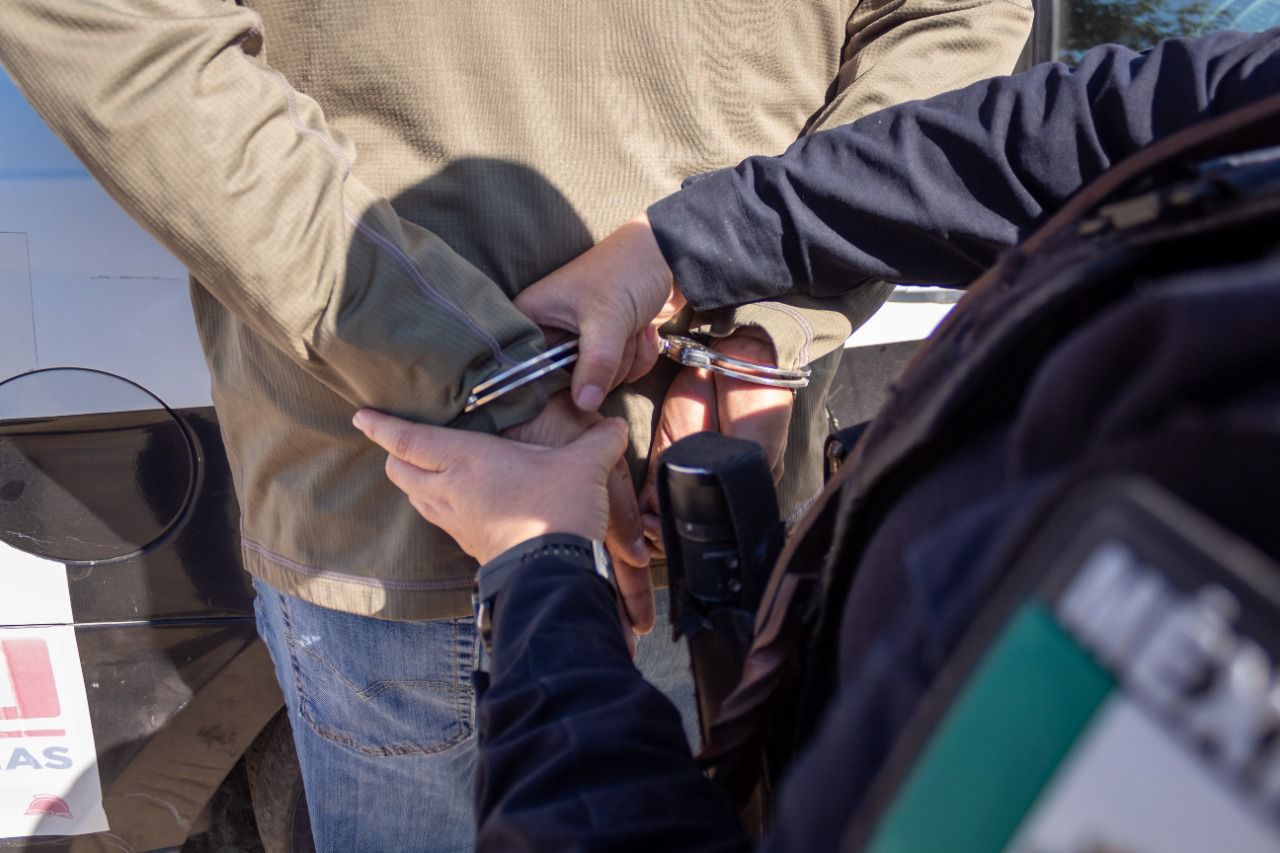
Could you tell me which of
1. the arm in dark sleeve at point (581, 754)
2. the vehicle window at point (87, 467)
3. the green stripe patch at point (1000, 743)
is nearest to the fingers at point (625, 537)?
the arm in dark sleeve at point (581, 754)

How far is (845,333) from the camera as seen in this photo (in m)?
1.27

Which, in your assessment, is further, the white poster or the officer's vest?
the white poster

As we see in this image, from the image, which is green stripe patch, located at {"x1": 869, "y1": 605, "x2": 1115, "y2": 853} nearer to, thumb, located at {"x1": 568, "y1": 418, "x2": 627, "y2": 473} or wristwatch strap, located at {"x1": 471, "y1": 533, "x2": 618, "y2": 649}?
wristwatch strap, located at {"x1": 471, "y1": 533, "x2": 618, "y2": 649}

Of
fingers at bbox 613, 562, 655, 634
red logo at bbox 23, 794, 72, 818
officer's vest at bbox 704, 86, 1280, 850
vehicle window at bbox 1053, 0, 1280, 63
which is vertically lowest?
red logo at bbox 23, 794, 72, 818

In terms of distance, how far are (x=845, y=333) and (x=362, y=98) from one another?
67 centimetres

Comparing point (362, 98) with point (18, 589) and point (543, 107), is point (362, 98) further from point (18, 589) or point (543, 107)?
point (18, 589)

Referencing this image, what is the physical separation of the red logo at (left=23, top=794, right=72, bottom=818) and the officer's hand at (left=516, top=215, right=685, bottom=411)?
134 centimetres

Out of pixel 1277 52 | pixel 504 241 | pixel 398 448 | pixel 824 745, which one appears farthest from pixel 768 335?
pixel 824 745

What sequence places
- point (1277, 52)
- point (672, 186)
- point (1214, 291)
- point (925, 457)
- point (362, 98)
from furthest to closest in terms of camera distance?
1. point (672, 186)
2. point (362, 98)
3. point (1277, 52)
4. point (925, 457)
5. point (1214, 291)

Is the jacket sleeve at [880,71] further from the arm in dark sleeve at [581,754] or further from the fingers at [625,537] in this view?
the arm in dark sleeve at [581,754]

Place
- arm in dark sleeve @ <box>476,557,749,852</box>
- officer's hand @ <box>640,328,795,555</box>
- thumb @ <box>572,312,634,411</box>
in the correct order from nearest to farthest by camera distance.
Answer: arm in dark sleeve @ <box>476,557,749,852</box>
thumb @ <box>572,312,634,411</box>
officer's hand @ <box>640,328,795,555</box>

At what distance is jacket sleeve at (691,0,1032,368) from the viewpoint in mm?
1176

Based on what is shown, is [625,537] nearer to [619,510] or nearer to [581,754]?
[619,510]

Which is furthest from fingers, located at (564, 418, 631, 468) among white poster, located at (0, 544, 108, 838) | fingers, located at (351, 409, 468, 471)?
white poster, located at (0, 544, 108, 838)
